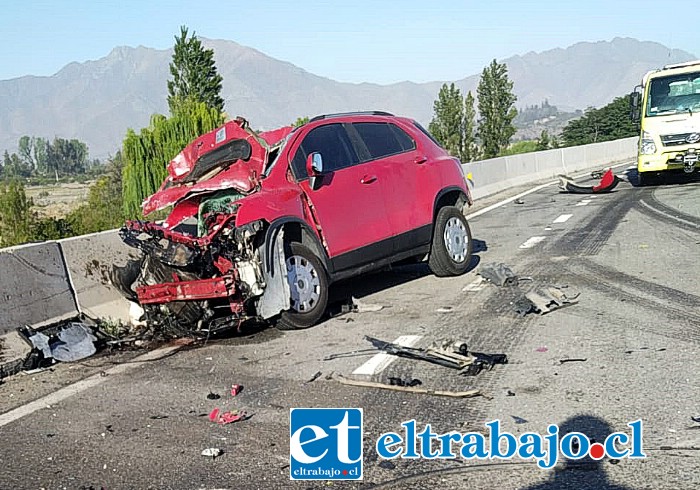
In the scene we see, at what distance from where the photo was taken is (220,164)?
7.98 metres

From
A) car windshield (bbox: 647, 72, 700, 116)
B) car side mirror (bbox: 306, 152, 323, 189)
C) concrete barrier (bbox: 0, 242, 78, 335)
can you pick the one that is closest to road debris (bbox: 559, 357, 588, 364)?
car side mirror (bbox: 306, 152, 323, 189)

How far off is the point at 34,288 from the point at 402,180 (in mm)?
3873

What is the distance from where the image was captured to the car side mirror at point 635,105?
18703 mm

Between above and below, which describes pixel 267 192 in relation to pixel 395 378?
above

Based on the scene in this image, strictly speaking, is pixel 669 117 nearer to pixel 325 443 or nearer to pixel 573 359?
pixel 573 359

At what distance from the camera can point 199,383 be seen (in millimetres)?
5953

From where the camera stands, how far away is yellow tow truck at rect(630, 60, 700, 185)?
60.2ft

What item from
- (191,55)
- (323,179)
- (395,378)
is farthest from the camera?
(191,55)

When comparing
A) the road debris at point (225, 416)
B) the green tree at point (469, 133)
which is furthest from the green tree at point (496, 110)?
the road debris at point (225, 416)

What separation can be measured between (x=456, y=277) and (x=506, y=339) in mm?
3151

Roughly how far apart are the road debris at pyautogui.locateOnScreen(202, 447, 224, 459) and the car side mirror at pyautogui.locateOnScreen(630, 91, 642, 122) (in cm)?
1640

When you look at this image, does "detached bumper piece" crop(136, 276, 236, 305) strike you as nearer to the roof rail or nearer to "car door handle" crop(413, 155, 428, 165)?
the roof rail

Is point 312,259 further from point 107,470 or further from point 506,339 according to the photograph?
point 107,470

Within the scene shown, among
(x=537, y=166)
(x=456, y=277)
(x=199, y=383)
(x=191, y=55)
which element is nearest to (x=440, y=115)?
(x=191, y=55)
